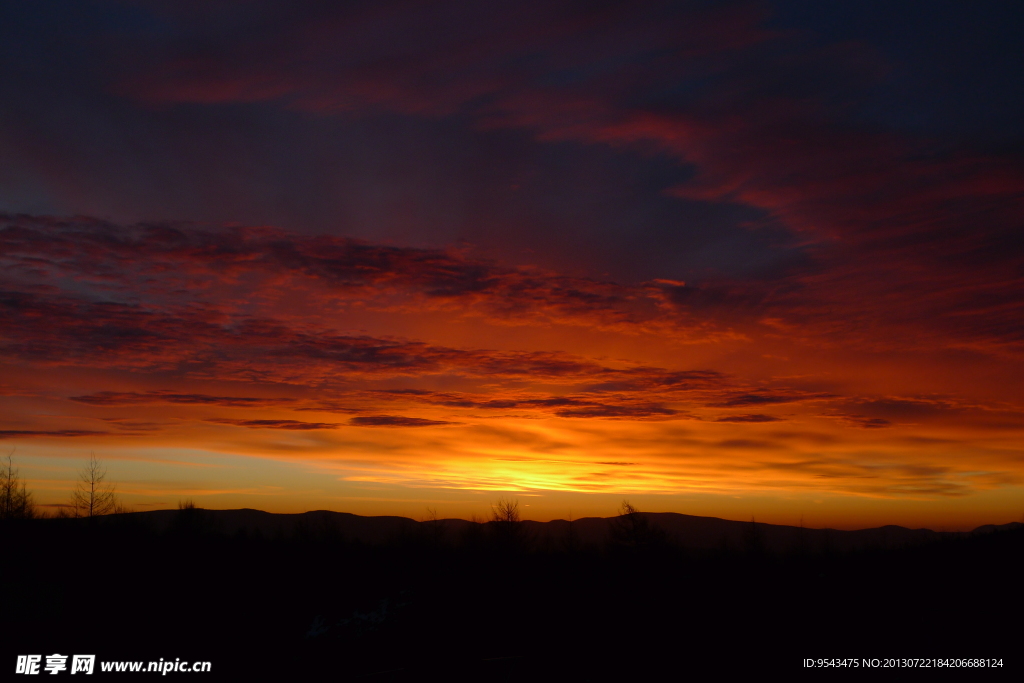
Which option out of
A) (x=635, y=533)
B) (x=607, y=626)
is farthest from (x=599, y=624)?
(x=635, y=533)

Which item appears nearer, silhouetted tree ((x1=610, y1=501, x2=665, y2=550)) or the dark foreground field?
the dark foreground field

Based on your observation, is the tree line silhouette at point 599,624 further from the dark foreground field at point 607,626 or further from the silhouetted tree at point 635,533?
the silhouetted tree at point 635,533

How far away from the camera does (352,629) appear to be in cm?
2162

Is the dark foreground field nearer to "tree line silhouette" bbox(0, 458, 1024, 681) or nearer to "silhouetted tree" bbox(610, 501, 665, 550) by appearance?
"tree line silhouette" bbox(0, 458, 1024, 681)

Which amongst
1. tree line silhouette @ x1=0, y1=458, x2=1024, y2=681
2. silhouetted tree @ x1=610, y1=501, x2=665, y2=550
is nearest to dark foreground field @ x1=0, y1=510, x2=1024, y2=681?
tree line silhouette @ x1=0, y1=458, x2=1024, y2=681

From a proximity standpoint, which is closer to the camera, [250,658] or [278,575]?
[250,658]

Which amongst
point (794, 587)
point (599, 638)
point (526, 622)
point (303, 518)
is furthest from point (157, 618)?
point (303, 518)

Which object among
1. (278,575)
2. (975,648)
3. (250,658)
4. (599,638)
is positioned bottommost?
(278,575)

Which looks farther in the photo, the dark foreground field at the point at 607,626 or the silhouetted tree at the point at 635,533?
the silhouetted tree at the point at 635,533

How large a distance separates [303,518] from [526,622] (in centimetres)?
13080

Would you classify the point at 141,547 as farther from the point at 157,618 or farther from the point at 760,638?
the point at 760,638

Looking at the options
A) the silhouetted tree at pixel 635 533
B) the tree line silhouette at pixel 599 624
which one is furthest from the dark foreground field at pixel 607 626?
the silhouetted tree at pixel 635 533

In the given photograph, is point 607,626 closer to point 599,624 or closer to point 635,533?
point 599,624

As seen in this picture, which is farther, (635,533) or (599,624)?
(635,533)
